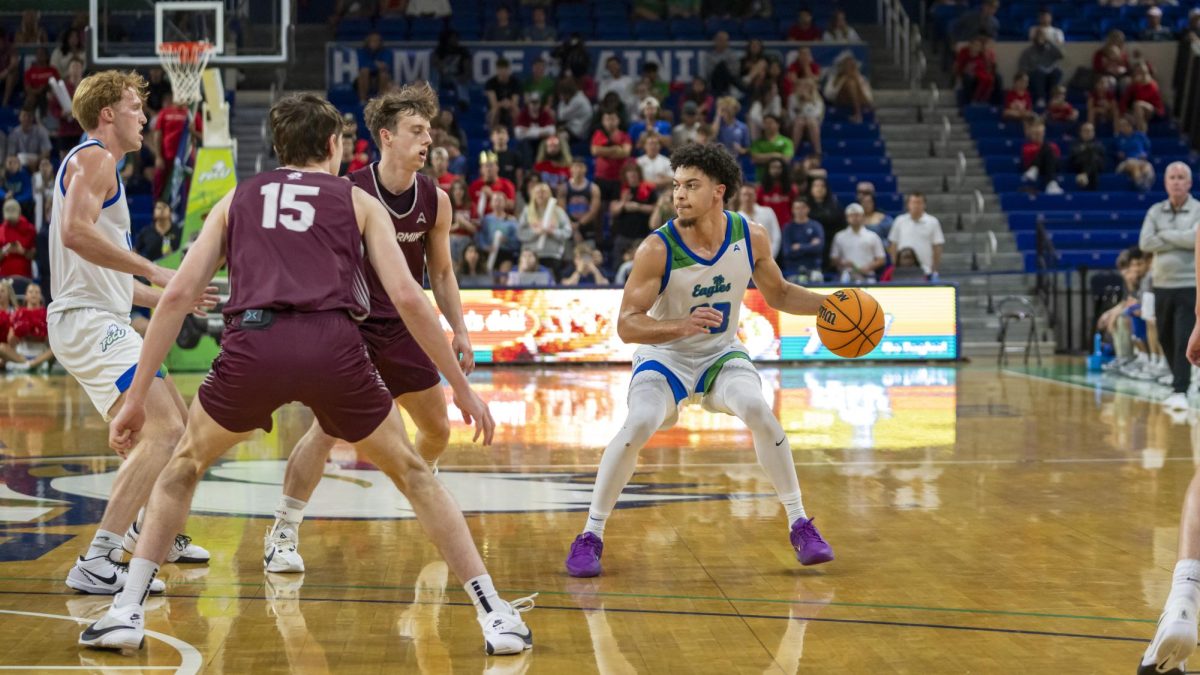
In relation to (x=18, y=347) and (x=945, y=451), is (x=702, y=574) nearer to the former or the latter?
→ (x=945, y=451)

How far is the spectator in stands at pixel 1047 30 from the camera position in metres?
23.2

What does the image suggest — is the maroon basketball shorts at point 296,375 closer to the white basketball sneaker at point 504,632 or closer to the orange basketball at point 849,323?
the white basketball sneaker at point 504,632

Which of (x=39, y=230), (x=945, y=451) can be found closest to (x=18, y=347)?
(x=39, y=230)

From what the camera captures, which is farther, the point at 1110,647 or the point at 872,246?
the point at 872,246

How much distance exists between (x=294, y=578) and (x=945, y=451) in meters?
4.93

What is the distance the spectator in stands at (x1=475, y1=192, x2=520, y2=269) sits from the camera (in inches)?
686

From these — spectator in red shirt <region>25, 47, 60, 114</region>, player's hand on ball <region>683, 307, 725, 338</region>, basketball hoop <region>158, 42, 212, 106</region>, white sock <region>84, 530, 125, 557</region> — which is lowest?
white sock <region>84, 530, 125, 557</region>

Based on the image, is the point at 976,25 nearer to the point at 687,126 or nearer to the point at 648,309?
the point at 687,126

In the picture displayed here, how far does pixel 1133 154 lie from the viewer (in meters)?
22.1

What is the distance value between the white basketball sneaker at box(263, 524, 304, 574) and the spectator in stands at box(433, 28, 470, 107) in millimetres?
17072

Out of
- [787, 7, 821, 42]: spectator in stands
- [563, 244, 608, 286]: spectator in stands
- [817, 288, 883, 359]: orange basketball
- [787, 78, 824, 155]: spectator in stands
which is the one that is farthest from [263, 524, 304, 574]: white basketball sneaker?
[787, 7, 821, 42]: spectator in stands

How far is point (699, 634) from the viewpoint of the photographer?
178 inches

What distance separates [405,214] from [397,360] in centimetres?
60

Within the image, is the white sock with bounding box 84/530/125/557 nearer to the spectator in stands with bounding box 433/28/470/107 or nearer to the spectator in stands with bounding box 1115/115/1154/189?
the spectator in stands with bounding box 433/28/470/107
